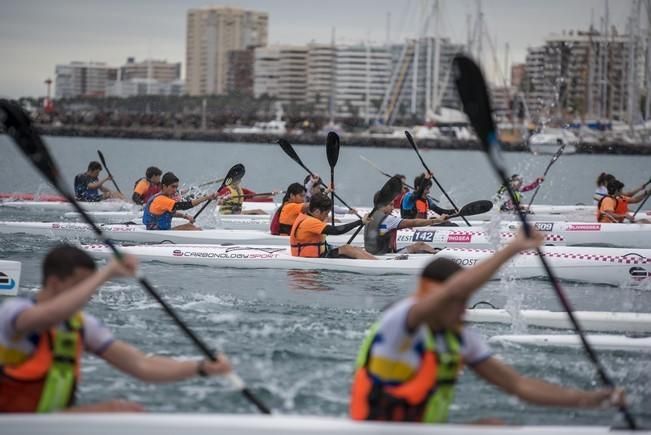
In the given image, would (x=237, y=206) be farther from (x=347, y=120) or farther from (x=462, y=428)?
(x=347, y=120)

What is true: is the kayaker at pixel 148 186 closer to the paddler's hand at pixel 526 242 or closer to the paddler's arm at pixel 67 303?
the paddler's arm at pixel 67 303

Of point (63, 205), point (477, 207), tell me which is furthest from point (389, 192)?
point (63, 205)

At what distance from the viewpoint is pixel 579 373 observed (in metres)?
9.06

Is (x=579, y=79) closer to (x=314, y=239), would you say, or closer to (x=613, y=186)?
(x=613, y=186)

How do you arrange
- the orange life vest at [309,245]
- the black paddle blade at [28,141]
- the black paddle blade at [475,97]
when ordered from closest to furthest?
the black paddle blade at [475,97] → the black paddle blade at [28,141] → the orange life vest at [309,245]

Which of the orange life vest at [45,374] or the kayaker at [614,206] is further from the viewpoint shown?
the kayaker at [614,206]

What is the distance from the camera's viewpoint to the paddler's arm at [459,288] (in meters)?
5.17

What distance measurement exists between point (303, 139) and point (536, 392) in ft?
350

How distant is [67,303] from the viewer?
5375mm

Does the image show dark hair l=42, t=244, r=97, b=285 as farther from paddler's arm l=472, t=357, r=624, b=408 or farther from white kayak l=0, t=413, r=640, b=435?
paddler's arm l=472, t=357, r=624, b=408

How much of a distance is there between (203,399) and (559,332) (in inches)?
162

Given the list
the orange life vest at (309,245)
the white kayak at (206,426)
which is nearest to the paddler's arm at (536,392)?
the white kayak at (206,426)

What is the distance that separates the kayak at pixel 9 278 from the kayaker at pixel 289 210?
4812 mm

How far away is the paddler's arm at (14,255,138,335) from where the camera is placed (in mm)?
5363
